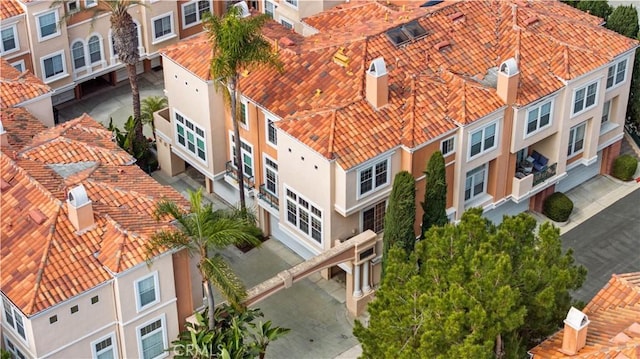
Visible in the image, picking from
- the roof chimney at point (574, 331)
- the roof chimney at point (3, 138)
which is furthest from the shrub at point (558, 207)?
the roof chimney at point (3, 138)

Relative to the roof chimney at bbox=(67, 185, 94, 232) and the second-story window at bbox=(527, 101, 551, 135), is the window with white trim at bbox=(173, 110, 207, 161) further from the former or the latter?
the second-story window at bbox=(527, 101, 551, 135)

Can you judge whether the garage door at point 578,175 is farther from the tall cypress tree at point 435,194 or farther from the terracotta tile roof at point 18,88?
the terracotta tile roof at point 18,88

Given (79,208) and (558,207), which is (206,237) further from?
(558,207)

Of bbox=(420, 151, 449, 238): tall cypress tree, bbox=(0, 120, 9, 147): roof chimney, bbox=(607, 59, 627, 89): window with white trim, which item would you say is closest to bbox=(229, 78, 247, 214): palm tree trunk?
bbox=(420, 151, 449, 238): tall cypress tree

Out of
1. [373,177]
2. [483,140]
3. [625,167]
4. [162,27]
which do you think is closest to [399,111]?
[373,177]

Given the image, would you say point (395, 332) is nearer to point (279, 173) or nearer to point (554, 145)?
point (279, 173)

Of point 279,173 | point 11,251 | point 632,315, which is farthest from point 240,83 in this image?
point 632,315
